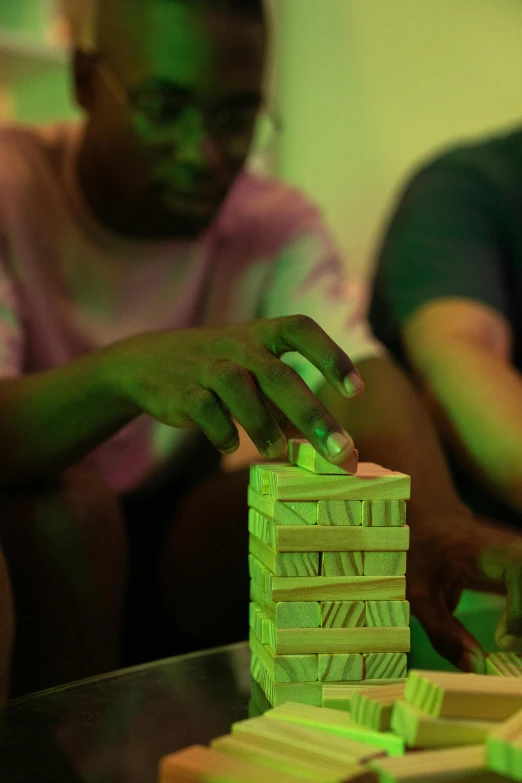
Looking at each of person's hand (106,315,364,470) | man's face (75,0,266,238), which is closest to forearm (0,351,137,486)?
person's hand (106,315,364,470)

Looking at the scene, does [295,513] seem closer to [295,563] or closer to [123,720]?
[295,563]

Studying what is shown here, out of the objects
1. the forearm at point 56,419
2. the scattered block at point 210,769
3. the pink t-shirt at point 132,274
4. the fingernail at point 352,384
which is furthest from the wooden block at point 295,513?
the pink t-shirt at point 132,274

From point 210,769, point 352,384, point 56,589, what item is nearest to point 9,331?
point 56,589

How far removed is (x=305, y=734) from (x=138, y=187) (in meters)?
1.15

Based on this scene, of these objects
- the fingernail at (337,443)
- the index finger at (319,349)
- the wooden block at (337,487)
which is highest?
the index finger at (319,349)

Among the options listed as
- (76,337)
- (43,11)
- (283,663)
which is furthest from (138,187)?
(283,663)

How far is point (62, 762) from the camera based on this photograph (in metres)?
0.73

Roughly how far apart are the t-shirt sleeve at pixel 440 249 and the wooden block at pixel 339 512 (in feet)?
2.96

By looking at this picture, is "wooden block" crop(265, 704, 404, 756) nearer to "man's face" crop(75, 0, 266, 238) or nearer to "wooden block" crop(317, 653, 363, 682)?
"wooden block" crop(317, 653, 363, 682)

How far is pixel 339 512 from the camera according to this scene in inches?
32.5

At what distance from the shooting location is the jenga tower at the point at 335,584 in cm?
82

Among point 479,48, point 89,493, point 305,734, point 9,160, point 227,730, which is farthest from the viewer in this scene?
point 479,48

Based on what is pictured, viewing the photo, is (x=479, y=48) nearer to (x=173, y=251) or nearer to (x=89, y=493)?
(x=173, y=251)

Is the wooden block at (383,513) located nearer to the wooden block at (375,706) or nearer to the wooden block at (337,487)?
the wooden block at (337,487)
